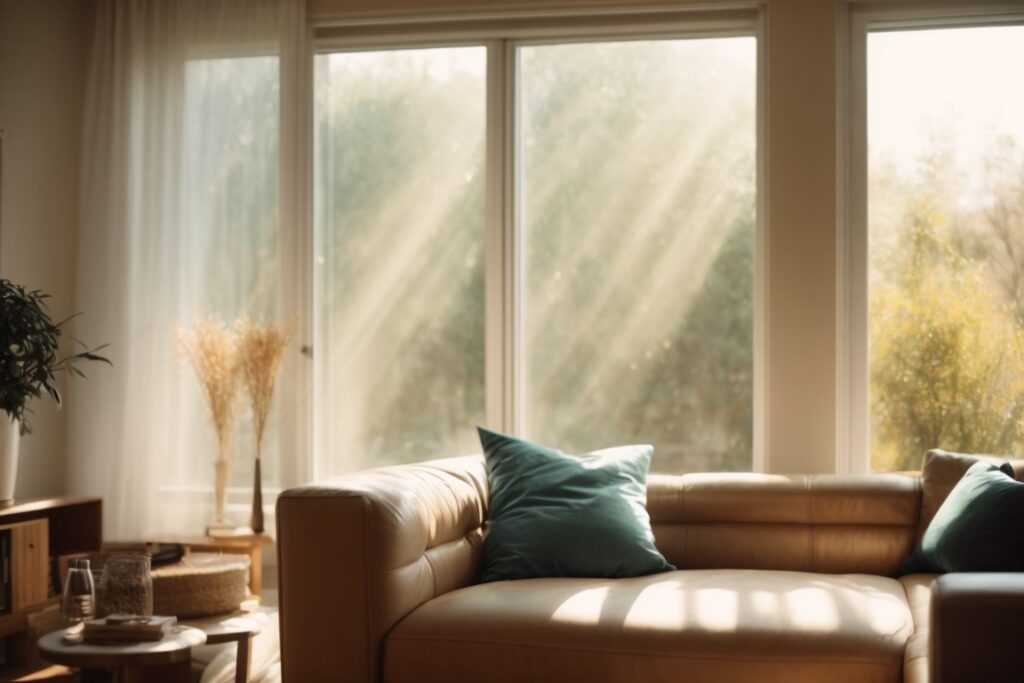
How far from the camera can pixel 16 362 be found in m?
4.00

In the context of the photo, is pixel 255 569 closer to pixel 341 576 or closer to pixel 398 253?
pixel 398 253

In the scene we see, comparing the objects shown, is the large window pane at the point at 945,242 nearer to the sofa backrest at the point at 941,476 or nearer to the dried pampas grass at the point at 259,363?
the sofa backrest at the point at 941,476

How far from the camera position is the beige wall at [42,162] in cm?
451

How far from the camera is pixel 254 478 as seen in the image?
441cm

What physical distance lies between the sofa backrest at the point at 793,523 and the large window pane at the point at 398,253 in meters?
1.13

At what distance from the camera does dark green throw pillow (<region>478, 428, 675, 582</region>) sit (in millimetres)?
3393

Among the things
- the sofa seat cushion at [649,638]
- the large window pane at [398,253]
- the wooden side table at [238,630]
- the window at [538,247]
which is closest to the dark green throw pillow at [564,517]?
the sofa seat cushion at [649,638]

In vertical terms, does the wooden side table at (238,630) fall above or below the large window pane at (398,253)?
below

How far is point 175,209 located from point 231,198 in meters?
0.23

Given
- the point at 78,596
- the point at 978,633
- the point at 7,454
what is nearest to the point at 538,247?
the point at 7,454

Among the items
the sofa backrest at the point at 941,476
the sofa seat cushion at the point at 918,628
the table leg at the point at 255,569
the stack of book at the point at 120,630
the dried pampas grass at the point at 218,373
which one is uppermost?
the dried pampas grass at the point at 218,373

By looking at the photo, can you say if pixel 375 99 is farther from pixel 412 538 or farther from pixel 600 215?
pixel 412 538

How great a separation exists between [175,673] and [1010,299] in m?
3.19

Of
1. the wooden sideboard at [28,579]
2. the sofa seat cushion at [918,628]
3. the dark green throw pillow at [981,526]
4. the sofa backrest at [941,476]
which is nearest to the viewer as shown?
the sofa seat cushion at [918,628]
